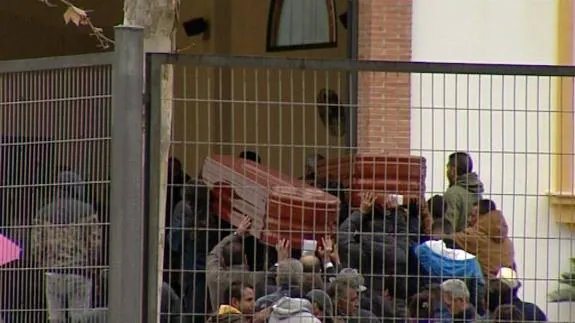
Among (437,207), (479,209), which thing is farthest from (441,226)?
(479,209)

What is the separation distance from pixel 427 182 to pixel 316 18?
28.4 ft

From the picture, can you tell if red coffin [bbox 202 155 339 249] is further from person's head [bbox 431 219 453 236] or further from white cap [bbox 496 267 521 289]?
white cap [bbox 496 267 521 289]

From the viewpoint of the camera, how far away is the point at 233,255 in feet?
19.8

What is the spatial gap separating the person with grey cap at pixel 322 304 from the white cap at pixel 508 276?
2.65 ft

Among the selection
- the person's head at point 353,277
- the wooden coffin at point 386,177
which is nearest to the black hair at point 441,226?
the wooden coffin at point 386,177

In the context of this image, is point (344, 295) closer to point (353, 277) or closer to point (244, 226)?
point (353, 277)

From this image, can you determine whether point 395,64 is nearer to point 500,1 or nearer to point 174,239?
point 174,239

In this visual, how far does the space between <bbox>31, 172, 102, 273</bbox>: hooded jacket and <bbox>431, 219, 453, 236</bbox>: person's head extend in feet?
5.04

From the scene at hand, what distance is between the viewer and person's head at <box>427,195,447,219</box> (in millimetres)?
6199

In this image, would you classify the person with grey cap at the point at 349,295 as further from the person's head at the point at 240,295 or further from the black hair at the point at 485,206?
the black hair at the point at 485,206

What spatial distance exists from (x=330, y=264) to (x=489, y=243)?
0.75 meters

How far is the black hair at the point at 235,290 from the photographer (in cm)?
609

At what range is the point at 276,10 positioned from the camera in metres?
15.5

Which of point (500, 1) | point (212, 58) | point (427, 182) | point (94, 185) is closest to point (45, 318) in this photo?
point (94, 185)
